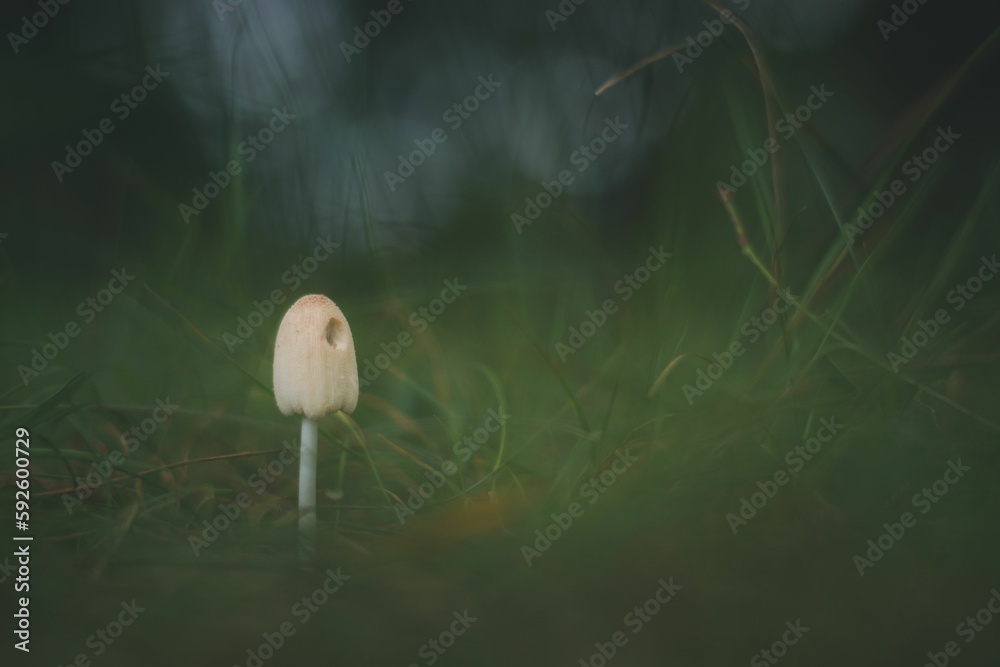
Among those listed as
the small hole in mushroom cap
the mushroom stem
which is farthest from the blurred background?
the small hole in mushroom cap

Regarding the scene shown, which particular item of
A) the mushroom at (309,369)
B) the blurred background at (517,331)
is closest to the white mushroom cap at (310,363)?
the mushroom at (309,369)

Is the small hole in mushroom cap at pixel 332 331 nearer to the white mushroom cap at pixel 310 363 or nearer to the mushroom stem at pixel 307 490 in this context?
the white mushroom cap at pixel 310 363

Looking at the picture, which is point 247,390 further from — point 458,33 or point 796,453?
point 458,33

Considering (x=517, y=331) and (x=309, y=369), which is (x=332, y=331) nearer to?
(x=309, y=369)

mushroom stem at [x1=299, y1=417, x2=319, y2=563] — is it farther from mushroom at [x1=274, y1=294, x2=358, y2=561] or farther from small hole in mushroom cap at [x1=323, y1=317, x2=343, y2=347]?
small hole in mushroom cap at [x1=323, y1=317, x2=343, y2=347]

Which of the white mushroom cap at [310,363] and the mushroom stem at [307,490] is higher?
the white mushroom cap at [310,363]

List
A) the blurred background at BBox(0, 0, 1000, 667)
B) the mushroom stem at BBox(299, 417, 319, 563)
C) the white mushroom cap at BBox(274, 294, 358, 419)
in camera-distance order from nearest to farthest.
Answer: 1. the blurred background at BBox(0, 0, 1000, 667)
2. the mushroom stem at BBox(299, 417, 319, 563)
3. the white mushroom cap at BBox(274, 294, 358, 419)
